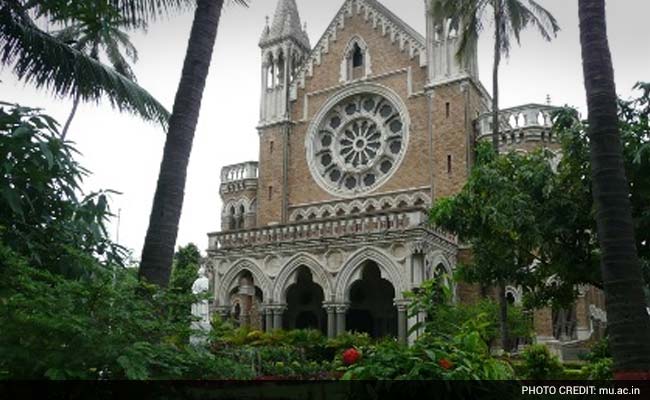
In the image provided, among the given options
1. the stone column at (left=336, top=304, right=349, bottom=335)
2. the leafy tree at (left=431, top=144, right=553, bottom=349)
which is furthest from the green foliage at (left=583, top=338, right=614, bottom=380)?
the stone column at (left=336, top=304, right=349, bottom=335)

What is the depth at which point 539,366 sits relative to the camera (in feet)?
49.5

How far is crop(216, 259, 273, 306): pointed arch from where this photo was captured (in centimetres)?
2644

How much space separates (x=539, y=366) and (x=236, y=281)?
15354 mm

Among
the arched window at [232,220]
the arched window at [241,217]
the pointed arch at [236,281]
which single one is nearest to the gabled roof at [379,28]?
the arched window at [241,217]

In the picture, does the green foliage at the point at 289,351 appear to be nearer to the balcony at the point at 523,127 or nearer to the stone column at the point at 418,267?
the stone column at the point at 418,267

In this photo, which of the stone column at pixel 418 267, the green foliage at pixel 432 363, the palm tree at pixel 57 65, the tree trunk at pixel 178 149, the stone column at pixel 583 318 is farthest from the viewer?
the stone column at pixel 583 318

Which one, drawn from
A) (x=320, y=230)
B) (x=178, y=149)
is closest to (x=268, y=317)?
(x=320, y=230)

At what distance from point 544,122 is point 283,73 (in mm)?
14294

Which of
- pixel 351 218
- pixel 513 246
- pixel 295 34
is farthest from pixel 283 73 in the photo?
pixel 513 246

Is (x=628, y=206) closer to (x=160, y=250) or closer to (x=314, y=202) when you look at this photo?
(x=160, y=250)

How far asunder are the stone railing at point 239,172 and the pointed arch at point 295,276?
10.4 m

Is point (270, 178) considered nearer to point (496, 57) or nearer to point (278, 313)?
point (278, 313)

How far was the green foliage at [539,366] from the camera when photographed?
15016 mm

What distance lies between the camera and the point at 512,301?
1030 inches
